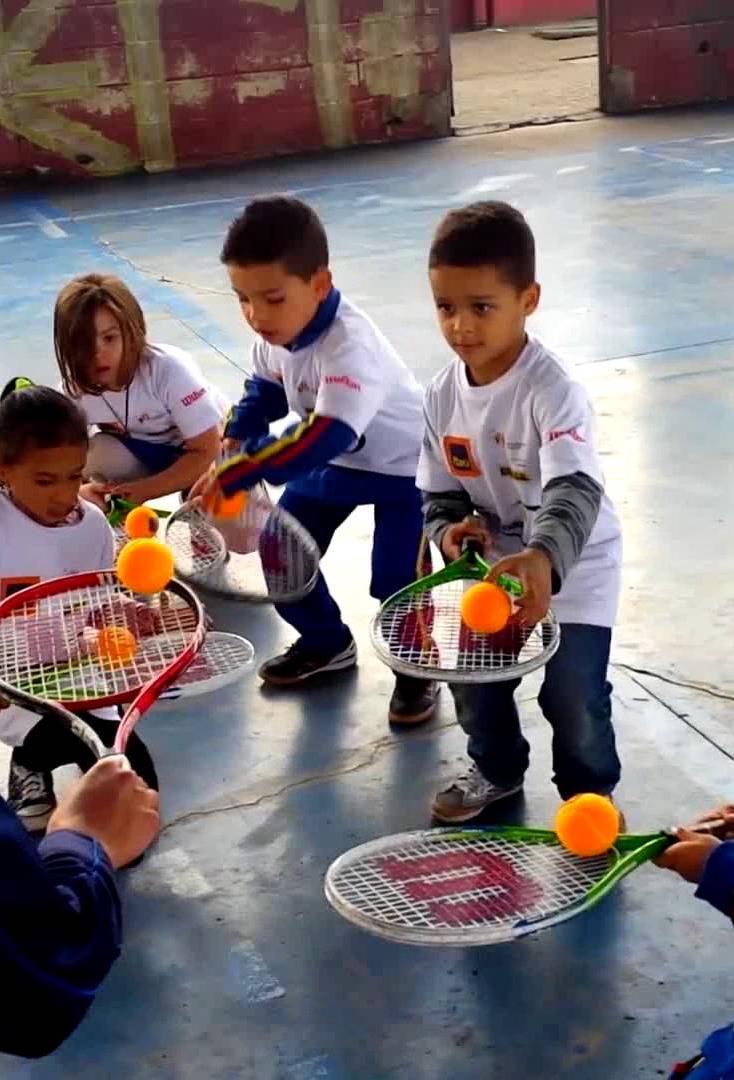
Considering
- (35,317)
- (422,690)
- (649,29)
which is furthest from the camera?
(649,29)

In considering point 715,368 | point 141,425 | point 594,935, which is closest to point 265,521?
point 141,425

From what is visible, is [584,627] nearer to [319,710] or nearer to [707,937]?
[707,937]

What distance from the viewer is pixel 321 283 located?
331 centimetres

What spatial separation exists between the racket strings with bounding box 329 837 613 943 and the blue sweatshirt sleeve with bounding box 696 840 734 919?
0.62 ft

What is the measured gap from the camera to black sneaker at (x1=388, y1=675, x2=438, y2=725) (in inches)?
132

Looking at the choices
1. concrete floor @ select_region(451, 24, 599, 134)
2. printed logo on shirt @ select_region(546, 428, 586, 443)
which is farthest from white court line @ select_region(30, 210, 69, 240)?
printed logo on shirt @ select_region(546, 428, 586, 443)

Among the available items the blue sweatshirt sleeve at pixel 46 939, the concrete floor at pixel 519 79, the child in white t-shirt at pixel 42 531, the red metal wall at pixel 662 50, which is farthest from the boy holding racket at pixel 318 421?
the red metal wall at pixel 662 50

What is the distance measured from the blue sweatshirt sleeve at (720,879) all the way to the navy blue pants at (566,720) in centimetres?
81

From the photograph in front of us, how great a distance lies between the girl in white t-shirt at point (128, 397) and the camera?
150 inches

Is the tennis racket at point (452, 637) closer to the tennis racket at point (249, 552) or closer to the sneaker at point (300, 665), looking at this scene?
the tennis racket at point (249, 552)

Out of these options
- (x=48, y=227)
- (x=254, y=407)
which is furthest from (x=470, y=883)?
(x=48, y=227)

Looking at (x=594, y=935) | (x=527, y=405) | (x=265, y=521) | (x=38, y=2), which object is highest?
(x=38, y=2)

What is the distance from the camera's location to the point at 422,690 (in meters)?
3.40

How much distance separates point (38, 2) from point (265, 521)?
876cm
